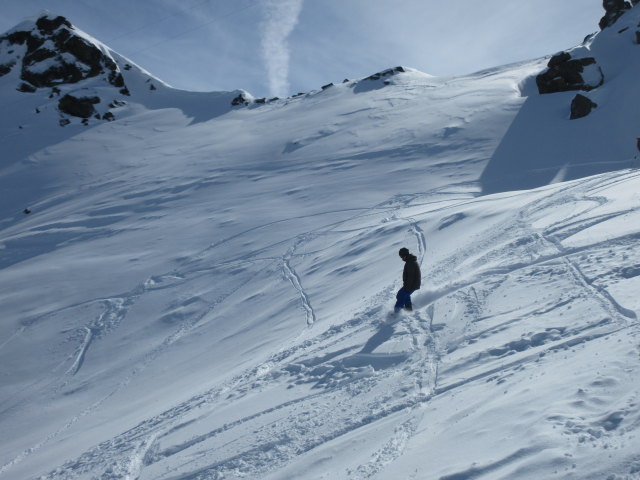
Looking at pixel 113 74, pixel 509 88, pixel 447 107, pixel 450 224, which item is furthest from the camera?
pixel 113 74

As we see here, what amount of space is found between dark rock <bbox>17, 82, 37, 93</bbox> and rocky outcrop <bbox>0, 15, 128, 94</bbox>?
1.06ft

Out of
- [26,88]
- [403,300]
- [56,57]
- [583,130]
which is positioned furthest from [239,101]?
[403,300]

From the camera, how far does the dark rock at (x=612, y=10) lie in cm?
3516

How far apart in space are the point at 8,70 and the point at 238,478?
60.0m

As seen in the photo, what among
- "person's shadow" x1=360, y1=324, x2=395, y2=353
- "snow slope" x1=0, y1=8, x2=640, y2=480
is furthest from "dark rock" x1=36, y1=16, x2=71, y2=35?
"person's shadow" x1=360, y1=324, x2=395, y2=353

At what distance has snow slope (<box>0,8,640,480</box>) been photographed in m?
4.25

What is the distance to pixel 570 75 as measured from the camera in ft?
98.3

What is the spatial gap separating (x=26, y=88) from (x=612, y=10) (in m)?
54.4

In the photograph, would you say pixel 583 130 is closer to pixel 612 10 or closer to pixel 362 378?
pixel 612 10

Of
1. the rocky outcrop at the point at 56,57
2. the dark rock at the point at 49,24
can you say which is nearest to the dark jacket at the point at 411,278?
the rocky outcrop at the point at 56,57

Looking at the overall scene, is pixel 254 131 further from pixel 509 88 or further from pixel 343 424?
pixel 343 424

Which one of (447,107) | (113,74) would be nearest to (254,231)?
(447,107)

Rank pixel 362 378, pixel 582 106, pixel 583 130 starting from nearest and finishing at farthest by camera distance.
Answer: pixel 362 378
pixel 583 130
pixel 582 106

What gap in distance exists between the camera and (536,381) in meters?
4.46
